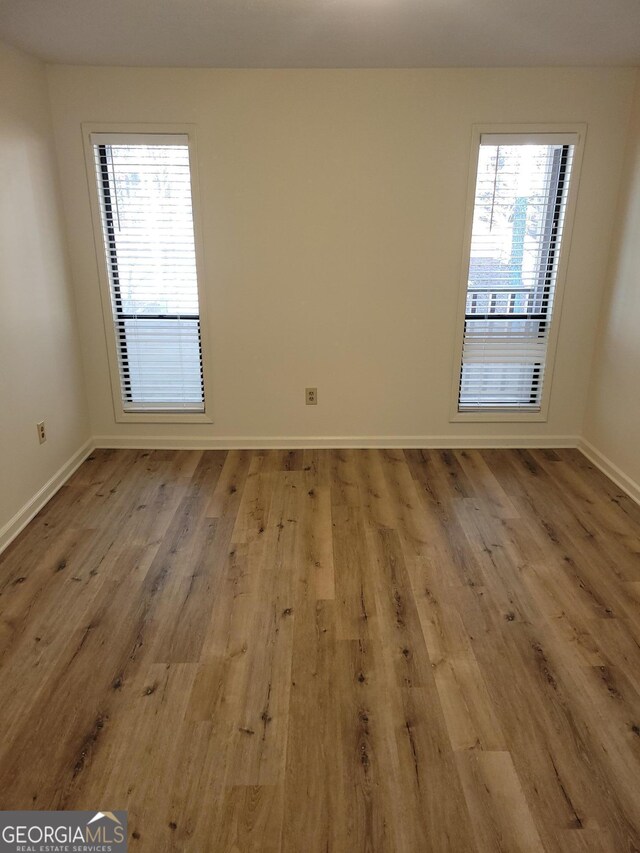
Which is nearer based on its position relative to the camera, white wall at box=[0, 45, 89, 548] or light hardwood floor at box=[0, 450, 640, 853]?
light hardwood floor at box=[0, 450, 640, 853]

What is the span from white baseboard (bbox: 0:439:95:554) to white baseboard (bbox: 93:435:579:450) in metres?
0.24

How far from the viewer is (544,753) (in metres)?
1.70

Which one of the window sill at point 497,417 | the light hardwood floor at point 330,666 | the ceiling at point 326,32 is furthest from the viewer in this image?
the window sill at point 497,417

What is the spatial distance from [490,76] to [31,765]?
153 inches

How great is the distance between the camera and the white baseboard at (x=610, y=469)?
3.29 metres

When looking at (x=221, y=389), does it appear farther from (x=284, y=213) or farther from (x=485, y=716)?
(x=485, y=716)

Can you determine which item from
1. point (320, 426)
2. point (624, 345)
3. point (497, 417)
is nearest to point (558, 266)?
point (624, 345)

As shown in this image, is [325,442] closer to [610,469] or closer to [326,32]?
[610,469]

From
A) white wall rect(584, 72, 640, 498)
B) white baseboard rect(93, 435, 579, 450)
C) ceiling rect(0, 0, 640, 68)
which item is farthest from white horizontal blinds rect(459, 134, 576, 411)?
ceiling rect(0, 0, 640, 68)

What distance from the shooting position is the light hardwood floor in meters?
1.55

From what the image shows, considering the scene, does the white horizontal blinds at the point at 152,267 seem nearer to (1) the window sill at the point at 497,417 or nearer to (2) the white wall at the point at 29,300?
(2) the white wall at the point at 29,300

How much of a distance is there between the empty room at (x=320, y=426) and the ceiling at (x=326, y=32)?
0.03 m

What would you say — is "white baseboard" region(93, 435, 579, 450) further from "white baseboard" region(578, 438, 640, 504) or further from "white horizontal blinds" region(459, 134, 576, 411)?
"white horizontal blinds" region(459, 134, 576, 411)

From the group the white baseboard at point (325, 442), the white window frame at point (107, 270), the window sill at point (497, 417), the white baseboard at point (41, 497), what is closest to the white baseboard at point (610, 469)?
the white baseboard at point (325, 442)
